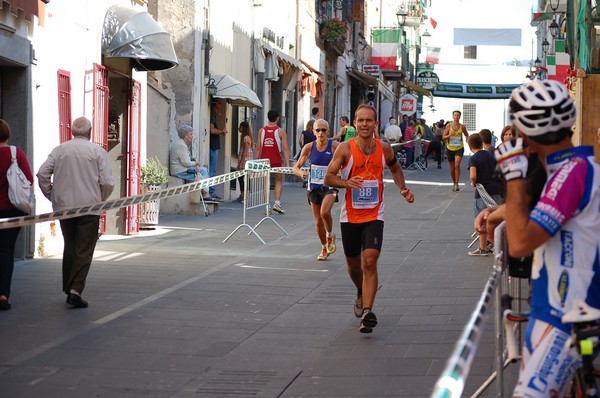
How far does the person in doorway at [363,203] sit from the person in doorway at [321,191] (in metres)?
4.53

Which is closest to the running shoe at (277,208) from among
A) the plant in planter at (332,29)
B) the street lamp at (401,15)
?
the plant in planter at (332,29)

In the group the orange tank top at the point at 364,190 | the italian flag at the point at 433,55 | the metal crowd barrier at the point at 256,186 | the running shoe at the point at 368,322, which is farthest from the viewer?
the italian flag at the point at 433,55

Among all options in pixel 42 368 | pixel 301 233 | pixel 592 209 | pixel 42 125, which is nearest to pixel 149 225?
pixel 301 233

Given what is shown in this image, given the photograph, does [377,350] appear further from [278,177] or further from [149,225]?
[278,177]

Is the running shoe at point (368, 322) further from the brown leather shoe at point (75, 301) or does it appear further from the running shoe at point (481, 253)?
the running shoe at point (481, 253)

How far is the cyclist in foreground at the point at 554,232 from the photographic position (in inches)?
170

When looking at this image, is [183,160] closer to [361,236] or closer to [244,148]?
[244,148]

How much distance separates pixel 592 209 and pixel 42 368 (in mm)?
4858

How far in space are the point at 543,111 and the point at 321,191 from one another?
10.8 m

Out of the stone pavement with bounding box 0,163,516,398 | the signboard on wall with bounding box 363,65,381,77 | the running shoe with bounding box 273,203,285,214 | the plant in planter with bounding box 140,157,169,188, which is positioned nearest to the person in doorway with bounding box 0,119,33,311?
the stone pavement with bounding box 0,163,516,398

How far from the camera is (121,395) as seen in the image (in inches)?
292

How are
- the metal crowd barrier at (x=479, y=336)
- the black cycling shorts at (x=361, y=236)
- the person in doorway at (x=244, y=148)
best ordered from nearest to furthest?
the metal crowd barrier at (x=479, y=336), the black cycling shorts at (x=361, y=236), the person in doorway at (x=244, y=148)

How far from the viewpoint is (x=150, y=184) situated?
19594mm

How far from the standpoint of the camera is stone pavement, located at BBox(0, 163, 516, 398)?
786 centimetres
